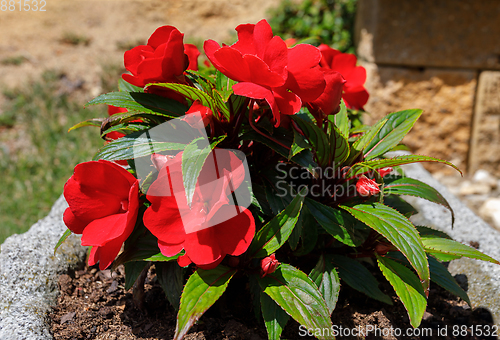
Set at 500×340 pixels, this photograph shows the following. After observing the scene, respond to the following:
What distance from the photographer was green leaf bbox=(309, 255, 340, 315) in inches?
39.6

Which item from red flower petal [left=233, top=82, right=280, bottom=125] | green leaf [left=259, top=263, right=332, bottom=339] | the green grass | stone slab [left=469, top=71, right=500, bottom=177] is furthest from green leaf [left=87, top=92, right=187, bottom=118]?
stone slab [left=469, top=71, right=500, bottom=177]

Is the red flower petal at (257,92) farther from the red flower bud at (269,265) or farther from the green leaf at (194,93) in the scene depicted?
the red flower bud at (269,265)

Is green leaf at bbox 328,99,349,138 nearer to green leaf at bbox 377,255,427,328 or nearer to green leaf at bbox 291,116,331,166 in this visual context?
green leaf at bbox 291,116,331,166

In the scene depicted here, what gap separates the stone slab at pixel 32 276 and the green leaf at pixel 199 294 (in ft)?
1.42

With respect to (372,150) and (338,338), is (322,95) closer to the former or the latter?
(372,150)

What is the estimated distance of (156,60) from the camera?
0.90 m

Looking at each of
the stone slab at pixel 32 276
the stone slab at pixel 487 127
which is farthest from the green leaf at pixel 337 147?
the stone slab at pixel 487 127

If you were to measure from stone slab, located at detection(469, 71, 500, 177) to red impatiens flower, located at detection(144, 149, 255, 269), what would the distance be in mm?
3089

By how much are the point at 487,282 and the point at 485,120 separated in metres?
2.40

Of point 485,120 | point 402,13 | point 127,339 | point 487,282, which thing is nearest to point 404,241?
point 487,282

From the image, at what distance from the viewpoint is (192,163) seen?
779mm

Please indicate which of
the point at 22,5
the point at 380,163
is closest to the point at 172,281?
the point at 380,163

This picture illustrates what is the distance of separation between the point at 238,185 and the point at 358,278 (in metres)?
0.55

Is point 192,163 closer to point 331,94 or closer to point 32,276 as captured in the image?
point 331,94
